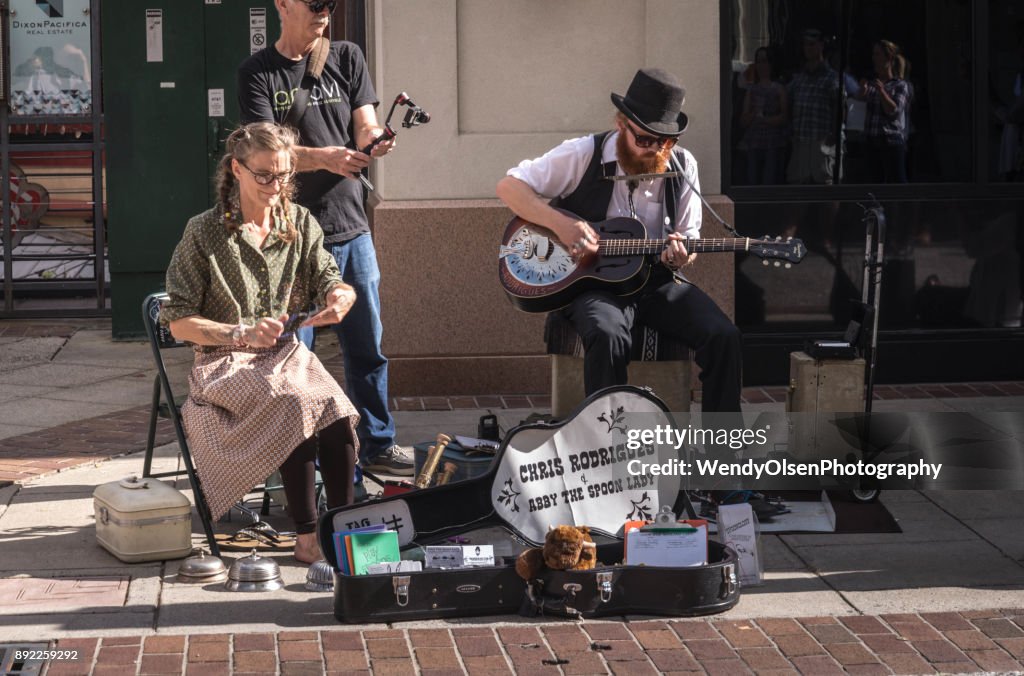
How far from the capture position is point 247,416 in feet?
16.0

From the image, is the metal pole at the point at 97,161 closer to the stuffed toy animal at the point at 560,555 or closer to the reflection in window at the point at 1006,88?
the reflection in window at the point at 1006,88

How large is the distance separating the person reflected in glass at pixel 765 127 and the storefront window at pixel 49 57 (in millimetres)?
4436

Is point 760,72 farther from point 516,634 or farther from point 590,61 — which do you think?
point 516,634

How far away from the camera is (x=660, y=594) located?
14.6 feet

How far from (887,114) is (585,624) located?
4361 millimetres

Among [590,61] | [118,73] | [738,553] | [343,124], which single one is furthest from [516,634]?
[118,73]

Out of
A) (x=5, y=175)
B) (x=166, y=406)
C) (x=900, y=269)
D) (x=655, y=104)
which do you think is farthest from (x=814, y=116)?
(x=5, y=175)

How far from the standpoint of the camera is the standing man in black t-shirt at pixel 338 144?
5570mm

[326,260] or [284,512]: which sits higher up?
[326,260]

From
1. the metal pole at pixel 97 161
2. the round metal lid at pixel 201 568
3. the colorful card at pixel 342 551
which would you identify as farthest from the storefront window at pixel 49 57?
the colorful card at pixel 342 551

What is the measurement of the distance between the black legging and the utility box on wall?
4.38 metres

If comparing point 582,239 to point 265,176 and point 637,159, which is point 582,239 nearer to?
point 637,159

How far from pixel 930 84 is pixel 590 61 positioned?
6.17ft

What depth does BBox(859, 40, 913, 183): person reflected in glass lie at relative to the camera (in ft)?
25.5
